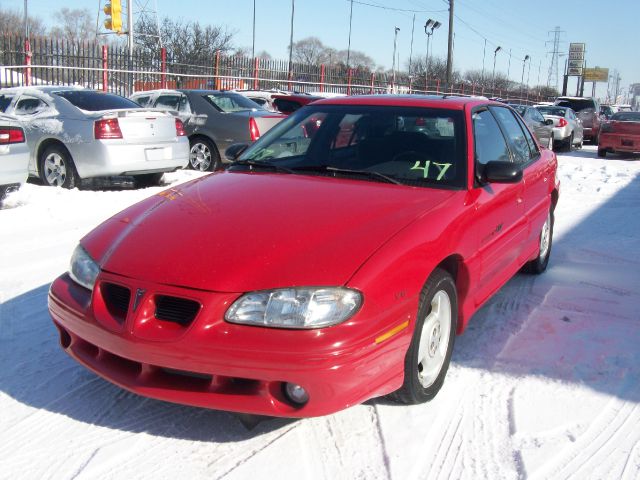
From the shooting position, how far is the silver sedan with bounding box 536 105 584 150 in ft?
62.0

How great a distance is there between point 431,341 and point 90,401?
1721mm

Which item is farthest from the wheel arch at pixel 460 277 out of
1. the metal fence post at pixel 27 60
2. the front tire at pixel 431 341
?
the metal fence post at pixel 27 60

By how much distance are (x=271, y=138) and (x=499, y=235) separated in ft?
5.35

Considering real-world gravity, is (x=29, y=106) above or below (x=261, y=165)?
above

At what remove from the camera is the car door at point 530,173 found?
15.9 feet

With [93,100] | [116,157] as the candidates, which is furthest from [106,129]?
[93,100]

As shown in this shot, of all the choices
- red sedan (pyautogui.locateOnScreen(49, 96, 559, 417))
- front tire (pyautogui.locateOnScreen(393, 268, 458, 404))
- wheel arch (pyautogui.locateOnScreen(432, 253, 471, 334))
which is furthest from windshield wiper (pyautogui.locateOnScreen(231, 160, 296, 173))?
front tire (pyautogui.locateOnScreen(393, 268, 458, 404))

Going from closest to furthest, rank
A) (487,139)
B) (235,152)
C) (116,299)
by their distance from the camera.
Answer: (116,299)
(487,139)
(235,152)

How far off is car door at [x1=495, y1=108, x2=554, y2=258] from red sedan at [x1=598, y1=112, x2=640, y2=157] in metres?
13.5

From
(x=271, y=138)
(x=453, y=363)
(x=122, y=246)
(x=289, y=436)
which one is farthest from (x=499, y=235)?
(x=122, y=246)

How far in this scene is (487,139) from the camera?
14.3 ft

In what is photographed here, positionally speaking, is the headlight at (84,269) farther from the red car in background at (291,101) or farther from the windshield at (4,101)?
the windshield at (4,101)

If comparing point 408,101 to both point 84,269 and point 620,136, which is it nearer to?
point 84,269

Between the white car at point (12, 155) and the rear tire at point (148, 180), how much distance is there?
2.12 metres
